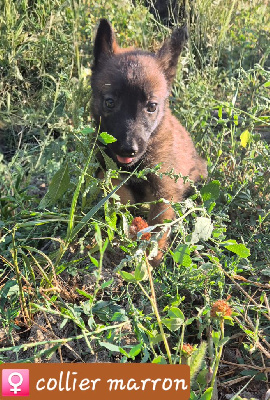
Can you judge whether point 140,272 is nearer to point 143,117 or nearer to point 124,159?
point 124,159

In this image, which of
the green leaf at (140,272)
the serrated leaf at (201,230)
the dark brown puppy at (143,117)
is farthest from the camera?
the dark brown puppy at (143,117)

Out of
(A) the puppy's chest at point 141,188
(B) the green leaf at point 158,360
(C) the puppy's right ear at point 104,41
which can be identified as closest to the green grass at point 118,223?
(B) the green leaf at point 158,360

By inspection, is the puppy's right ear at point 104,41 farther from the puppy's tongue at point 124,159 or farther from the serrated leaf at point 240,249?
the serrated leaf at point 240,249

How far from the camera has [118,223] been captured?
10.0 ft

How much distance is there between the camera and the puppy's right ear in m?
3.18

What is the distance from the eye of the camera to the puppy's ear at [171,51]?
10.6 ft

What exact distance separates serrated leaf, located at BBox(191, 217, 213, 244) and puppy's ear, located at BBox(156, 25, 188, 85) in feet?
5.33

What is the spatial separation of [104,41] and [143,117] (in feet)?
2.18

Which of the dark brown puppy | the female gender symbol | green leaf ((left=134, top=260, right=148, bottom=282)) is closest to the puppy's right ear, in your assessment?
the dark brown puppy

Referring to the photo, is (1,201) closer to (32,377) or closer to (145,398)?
(32,377)

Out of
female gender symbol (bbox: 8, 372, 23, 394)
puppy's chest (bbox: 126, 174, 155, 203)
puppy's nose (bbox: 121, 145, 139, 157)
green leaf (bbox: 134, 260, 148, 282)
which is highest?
green leaf (bbox: 134, 260, 148, 282)

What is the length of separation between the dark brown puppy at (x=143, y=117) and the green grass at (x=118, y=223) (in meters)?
0.16

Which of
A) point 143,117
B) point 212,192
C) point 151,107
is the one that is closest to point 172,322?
point 212,192

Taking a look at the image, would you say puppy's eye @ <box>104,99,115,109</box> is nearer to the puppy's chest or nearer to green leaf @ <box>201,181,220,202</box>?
the puppy's chest
